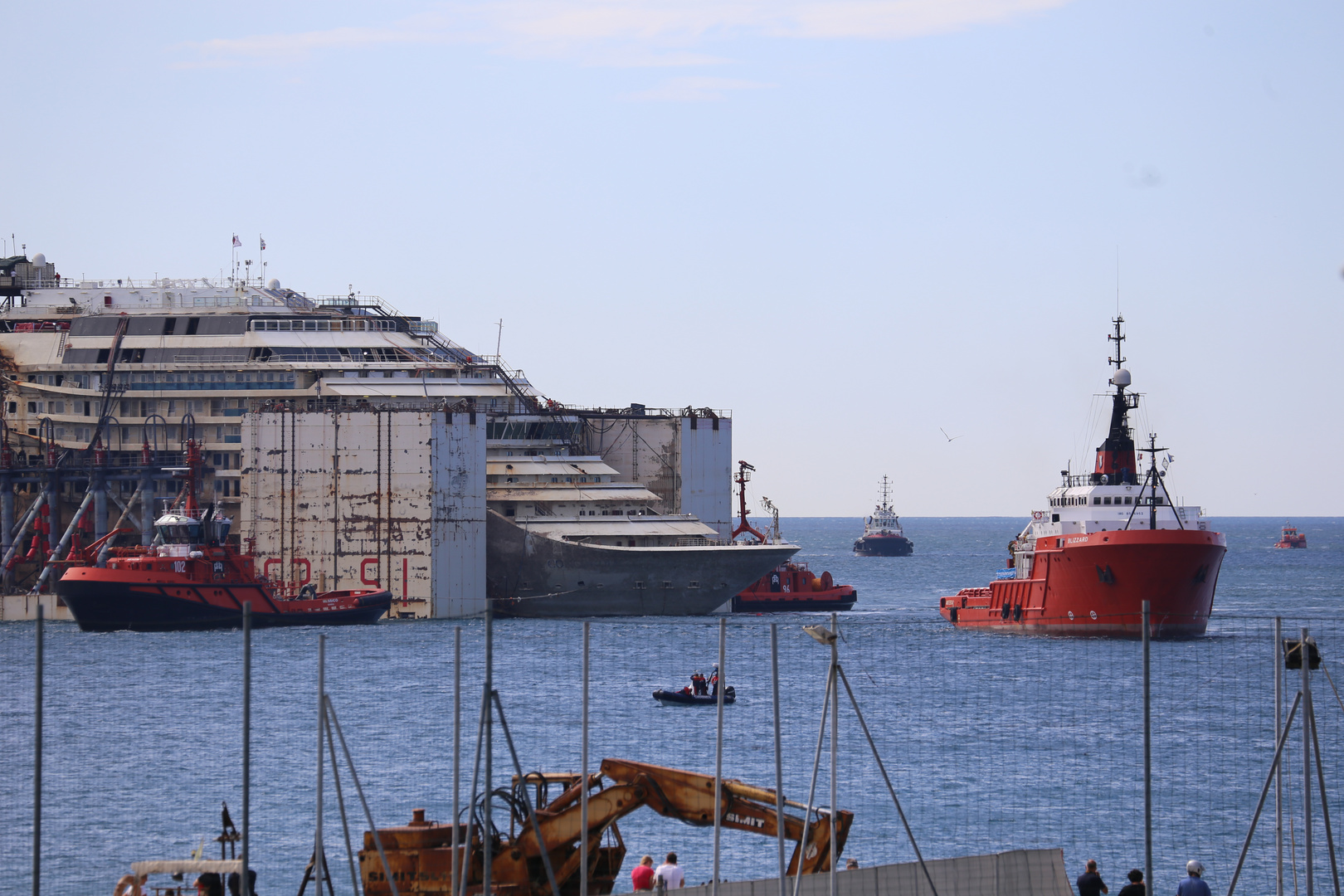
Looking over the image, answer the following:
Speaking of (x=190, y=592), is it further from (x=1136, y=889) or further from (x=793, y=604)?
(x=1136, y=889)

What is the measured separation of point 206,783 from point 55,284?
222 ft

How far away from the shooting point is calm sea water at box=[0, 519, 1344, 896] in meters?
35.7

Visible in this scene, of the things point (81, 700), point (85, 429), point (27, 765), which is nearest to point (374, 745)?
point (27, 765)

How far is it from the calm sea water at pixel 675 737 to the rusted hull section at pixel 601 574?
4.03m

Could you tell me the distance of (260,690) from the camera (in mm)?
56188

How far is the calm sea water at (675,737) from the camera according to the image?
35656 mm

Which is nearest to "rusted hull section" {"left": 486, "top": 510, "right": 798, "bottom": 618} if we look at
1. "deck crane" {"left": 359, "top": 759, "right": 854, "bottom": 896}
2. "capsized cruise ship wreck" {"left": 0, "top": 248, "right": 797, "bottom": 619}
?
"capsized cruise ship wreck" {"left": 0, "top": 248, "right": 797, "bottom": 619}

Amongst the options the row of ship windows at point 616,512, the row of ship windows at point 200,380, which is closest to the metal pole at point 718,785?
the row of ship windows at point 616,512

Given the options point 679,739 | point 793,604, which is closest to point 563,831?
point 679,739

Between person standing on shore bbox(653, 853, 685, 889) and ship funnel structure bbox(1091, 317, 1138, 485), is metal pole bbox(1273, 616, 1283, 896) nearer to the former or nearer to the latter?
person standing on shore bbox(653, 853, 685, 889)

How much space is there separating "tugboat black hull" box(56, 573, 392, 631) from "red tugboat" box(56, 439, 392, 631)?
3 cm

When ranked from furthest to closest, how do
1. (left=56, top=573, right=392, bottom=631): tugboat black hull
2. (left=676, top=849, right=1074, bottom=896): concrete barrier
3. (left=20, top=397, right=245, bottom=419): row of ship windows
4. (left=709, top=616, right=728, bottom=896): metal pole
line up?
(left=20, top=397, right=245, bottom=419): row of ship windows → (left=56, top=573, right=392, bottom=631): tugboat black hull → (left=676, top=849, right=1074, bottom=896): concrete barrier → (left=709, top=616, right=728, bottom=896): metal pole

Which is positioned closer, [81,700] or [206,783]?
[206,783]

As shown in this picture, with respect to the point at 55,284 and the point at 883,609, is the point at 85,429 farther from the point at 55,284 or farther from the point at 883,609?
the point at 883,609
